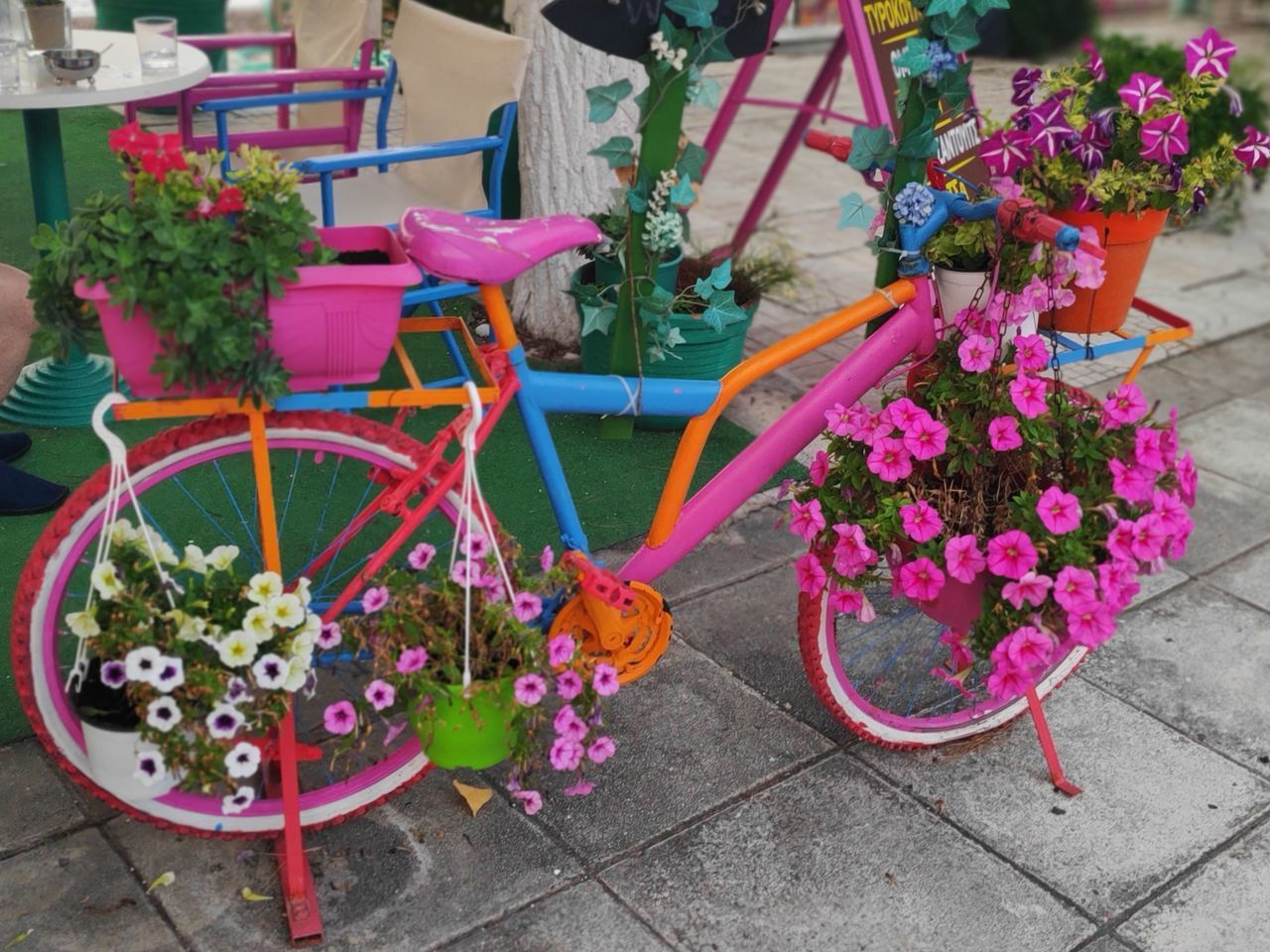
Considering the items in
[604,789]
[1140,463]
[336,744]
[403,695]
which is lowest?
[604,789]

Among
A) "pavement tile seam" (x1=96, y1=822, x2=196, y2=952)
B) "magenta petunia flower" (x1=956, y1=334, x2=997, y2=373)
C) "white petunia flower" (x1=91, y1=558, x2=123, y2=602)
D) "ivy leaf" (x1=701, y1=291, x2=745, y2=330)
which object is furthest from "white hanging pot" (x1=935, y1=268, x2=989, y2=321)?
"pavement tile seam" (x1=96, y1=822, x2=196, y2=952)

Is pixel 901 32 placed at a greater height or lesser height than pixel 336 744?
greater

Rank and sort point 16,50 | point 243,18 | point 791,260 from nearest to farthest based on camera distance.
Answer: point 16,50 < point 791,260 < point 243,18

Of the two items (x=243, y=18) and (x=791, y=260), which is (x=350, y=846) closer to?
(x=791, y=260)

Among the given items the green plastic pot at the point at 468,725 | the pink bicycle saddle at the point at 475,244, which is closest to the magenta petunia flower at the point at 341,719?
the green plastic pot at the point at 468,725

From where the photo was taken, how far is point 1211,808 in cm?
288

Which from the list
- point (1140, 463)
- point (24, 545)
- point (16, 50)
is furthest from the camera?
point (16, 50)

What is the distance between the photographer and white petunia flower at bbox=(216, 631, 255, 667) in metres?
2.17

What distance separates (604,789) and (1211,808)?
1278 millimetres

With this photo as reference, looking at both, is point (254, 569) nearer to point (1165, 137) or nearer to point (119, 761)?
point (119, 761)

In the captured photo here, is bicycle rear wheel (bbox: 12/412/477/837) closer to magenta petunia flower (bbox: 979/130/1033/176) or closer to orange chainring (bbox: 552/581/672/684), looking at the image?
orange chainring (bbox: 552/581/672/684)

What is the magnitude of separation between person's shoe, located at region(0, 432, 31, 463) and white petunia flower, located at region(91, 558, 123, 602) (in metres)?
1.86

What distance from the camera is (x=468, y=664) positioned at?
7.55 ft

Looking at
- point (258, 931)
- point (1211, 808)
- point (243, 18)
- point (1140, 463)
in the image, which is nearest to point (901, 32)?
point (1140, 463)
